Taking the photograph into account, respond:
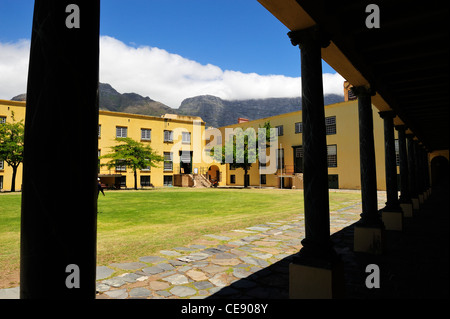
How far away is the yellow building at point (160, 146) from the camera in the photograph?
32219 millimetres

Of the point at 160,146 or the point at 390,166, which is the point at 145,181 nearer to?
the point at 160,146

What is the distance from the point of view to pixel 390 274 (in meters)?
4.30

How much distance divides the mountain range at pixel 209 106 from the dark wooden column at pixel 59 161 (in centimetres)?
14368

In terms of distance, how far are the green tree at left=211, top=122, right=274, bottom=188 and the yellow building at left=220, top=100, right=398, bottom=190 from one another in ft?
7.77

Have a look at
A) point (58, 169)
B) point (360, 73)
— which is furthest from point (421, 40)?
point (58, 169)

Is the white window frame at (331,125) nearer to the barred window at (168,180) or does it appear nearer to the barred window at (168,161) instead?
the barred window at (168,161)

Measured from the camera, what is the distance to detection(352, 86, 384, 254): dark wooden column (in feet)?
18.2

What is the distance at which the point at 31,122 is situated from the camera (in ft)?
4.49

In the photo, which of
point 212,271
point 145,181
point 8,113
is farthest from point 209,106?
point 212,271

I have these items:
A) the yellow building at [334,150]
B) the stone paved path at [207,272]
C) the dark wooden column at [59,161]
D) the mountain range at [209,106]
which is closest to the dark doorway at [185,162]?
the yellow building at [334,150]

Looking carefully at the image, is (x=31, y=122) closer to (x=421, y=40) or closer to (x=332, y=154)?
(x=421, y=40)

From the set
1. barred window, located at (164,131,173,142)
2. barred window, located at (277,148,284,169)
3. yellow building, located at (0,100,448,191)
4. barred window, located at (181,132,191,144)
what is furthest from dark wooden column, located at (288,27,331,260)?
barred window, located at (181,132,191,144)

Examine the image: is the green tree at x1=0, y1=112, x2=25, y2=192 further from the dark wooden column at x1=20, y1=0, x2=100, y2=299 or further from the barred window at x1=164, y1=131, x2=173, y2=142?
the dark wooden column at x1=20, y1=0, x2=100, y2=299

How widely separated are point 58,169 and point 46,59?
57 cm
